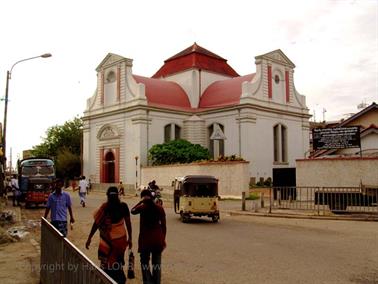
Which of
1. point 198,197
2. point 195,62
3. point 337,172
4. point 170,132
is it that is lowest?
point 198,197

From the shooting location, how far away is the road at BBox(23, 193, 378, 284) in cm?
888

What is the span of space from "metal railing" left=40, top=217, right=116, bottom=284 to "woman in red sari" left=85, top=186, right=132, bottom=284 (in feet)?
2.29

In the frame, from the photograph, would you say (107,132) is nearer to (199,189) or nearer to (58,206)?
(199,189)

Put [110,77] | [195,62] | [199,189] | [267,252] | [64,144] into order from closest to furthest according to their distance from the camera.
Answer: [267,252] → [199,189] → [110,77] → [195,62] → [64,144]

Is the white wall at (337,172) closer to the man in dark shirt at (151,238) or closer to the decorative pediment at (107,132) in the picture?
the man in dark shirt at (151,238)

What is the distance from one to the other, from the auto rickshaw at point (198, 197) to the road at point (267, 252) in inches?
20.4

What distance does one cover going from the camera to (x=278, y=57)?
49.6m

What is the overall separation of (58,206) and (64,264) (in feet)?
14.9

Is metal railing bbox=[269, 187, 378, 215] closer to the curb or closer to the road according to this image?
the curb

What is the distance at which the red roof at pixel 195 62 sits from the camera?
175 ft

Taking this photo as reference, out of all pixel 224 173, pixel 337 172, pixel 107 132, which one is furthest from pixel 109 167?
pixel 337 172

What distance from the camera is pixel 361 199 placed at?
21.0 metres

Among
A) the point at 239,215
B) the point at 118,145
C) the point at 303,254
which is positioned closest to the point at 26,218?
the point at 239,215

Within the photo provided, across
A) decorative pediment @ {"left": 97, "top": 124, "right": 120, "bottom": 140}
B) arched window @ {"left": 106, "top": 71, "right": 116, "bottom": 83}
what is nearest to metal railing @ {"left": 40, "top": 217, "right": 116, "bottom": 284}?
decorative pediment @ {"left": 97, "top": 124, "right": 120, "bottom": 140}
